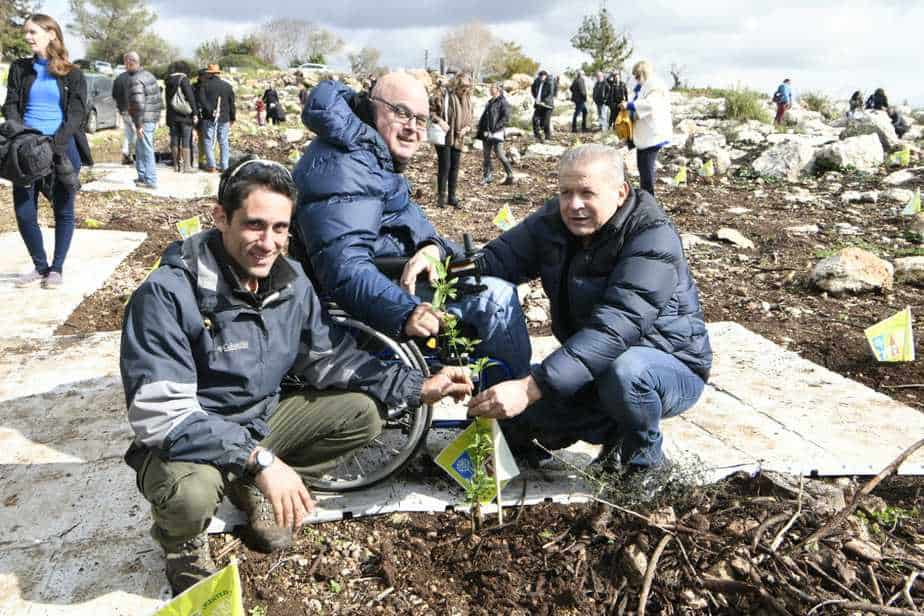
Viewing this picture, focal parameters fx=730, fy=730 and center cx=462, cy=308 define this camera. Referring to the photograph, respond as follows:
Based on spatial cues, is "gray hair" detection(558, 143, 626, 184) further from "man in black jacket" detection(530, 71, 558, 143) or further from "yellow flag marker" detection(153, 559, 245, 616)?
"man in black jacket" detection(530, 71, 558, 143)

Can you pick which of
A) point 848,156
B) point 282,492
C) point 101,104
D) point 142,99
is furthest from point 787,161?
point 101,104

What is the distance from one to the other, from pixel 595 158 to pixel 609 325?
0.60 metres

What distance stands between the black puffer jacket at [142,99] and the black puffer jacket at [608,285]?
347 inches

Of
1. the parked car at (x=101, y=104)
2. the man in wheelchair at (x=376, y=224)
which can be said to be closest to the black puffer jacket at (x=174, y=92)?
the parked car at (x=101, y=104)

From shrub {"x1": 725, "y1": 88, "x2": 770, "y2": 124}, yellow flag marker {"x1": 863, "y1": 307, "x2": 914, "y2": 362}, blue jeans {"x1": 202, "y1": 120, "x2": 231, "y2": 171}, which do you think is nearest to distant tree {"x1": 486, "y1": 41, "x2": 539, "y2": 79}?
shrub {"x1": 725, "y1": 88, "x2": 770, "y2": 124}

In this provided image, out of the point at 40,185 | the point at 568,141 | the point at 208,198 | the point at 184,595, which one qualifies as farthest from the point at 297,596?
the point at 568,141

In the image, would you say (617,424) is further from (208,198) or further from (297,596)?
(208,198)

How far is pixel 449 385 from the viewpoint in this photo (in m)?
2.48

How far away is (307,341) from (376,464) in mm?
757

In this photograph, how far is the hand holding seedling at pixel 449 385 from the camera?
248cm

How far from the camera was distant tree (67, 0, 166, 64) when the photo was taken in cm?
5831

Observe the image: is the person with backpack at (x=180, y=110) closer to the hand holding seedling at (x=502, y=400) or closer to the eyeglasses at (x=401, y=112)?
the eyeglasses at (x=401, y=112)

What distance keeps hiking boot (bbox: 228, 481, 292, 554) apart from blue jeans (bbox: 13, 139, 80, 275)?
3538 mm

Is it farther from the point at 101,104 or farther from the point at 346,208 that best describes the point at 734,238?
the point at 101,104
